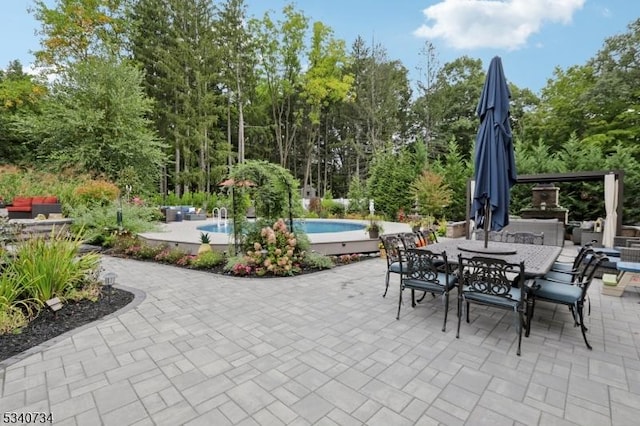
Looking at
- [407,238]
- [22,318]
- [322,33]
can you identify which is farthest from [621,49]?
[22,318]

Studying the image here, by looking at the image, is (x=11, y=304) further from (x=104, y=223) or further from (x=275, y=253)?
(x=104, y=223)

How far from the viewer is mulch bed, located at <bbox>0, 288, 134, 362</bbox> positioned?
2.74m

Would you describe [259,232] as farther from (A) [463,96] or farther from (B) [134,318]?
(A) [463,96]

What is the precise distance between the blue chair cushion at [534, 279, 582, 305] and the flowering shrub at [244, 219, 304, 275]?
11.7 ft

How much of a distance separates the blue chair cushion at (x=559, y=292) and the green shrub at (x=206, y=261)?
503cm

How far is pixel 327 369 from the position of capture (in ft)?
7.83

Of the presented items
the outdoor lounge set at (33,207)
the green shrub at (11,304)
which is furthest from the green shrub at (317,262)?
the outdoor lounge set at (33,207)

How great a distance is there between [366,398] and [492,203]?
2.70m

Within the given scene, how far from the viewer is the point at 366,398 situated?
203 centimetres

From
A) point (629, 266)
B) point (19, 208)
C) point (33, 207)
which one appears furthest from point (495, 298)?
point (19, 208)

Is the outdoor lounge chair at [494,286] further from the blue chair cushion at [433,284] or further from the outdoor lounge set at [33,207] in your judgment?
the outdoor lounge set at [33,207]

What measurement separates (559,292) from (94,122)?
52.9 feet

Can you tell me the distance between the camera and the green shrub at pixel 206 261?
5.72 meters

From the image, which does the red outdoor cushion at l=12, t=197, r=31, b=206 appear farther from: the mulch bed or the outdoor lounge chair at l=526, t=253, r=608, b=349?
the outdoor lounge chair at l=526, t=253, r=608, b=349
